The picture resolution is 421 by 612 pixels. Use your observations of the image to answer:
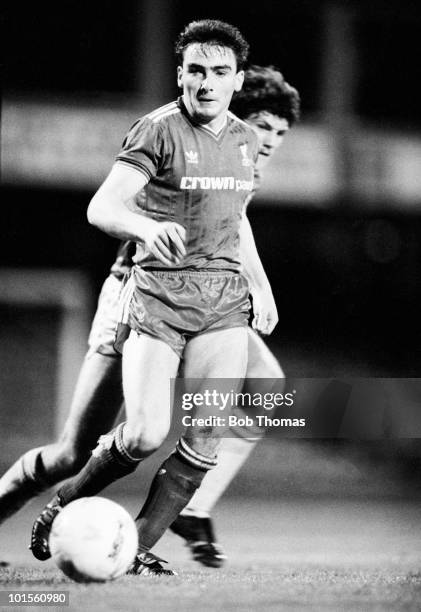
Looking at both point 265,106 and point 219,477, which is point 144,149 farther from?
point 219,477

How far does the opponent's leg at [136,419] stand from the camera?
278 centimetres

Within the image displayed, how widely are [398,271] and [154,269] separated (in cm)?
259

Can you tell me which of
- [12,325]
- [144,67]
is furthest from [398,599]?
[12,325]

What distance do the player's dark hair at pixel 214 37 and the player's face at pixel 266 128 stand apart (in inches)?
22.4

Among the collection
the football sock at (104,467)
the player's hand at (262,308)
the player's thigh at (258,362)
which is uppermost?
the player's hand at (262,308)

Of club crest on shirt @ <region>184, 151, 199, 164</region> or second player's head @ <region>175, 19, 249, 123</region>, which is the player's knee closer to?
club crest on shirt @ <region>184, 151, 199, 164</region>

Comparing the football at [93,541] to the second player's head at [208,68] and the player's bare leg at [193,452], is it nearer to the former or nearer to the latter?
the player's bare leg at [193,452]

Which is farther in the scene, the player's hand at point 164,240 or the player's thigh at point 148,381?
the player's thigh at point 148,381

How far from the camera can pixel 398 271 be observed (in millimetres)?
5266

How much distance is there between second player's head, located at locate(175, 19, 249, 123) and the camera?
9.78 feet

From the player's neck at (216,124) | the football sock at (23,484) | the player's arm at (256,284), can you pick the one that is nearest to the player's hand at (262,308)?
the player's arm at (256,284)

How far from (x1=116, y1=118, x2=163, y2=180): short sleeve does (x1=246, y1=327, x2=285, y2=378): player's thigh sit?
806mm

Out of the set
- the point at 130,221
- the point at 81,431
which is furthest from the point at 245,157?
the point at 81,431

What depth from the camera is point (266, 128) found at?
367 cm
